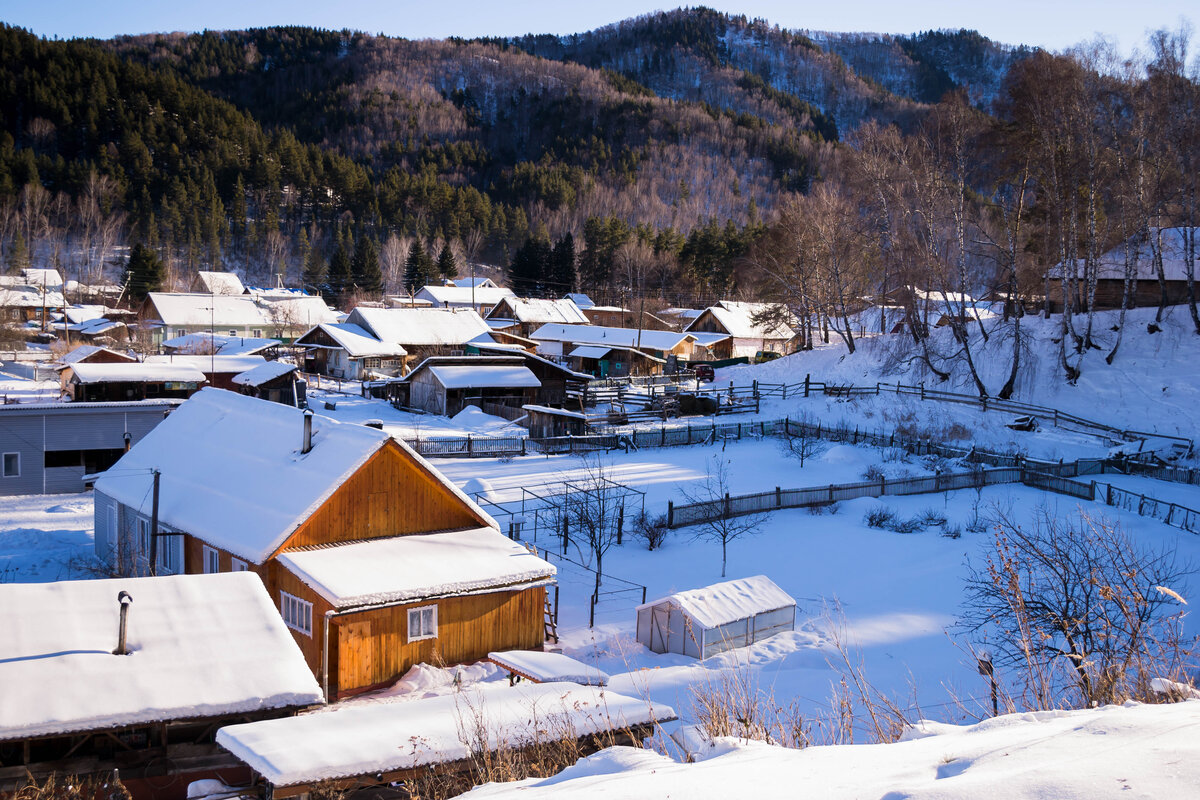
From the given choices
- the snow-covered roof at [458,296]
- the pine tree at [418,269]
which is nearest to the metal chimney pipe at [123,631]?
the snow-covered roof at [458,296]

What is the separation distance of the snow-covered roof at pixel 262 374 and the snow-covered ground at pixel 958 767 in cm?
4068

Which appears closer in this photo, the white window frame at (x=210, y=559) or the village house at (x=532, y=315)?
the white window frame at (x=210, y=559)

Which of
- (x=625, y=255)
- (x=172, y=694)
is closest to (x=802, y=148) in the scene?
(x=625, y=255)

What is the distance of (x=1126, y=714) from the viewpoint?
3.74 metres

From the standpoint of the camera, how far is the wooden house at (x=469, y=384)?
41.5 meters

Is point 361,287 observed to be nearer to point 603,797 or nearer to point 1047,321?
point 1047,321

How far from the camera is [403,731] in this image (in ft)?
21.0

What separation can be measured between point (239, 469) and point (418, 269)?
8724cm

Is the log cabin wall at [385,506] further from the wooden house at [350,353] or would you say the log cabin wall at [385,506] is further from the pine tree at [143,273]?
the pine tree at [143,273]

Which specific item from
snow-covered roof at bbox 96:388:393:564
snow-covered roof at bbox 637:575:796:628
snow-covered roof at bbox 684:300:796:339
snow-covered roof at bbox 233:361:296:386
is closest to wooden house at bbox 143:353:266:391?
snow-covered roof at bbox 233:361:296:386

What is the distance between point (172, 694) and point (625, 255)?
92196 mm

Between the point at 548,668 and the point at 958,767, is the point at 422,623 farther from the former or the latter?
the point at 958,767

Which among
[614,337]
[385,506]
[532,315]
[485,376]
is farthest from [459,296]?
[385,506]

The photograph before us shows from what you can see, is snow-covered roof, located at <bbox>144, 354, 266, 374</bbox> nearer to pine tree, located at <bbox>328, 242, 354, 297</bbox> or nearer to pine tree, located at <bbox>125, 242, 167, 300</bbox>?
pine tree, located at <bbox>125, 242, 167, 300</bbox>
